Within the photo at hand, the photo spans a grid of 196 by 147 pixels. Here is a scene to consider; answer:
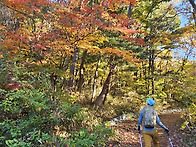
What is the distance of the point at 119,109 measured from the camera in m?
10.9

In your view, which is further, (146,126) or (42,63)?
(42,63)

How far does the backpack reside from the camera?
3604mm

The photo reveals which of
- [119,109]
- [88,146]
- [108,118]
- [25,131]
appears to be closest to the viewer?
[88,146]

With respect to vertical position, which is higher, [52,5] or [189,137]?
[52,5]

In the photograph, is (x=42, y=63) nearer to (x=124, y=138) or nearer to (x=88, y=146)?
(x=88, y=146)

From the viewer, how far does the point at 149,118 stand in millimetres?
3633

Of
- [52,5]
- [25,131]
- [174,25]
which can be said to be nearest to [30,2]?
[52,5]

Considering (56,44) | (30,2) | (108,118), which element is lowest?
(108,118)

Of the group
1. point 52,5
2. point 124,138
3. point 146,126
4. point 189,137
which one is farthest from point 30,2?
point 189,137

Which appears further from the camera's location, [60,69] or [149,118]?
[60,69]

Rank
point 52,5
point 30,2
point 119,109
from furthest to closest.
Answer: point 119,109
point 52,5
point 30,2

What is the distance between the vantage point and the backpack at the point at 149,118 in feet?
11.8

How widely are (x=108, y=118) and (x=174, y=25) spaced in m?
9.36

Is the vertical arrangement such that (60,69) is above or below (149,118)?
above
